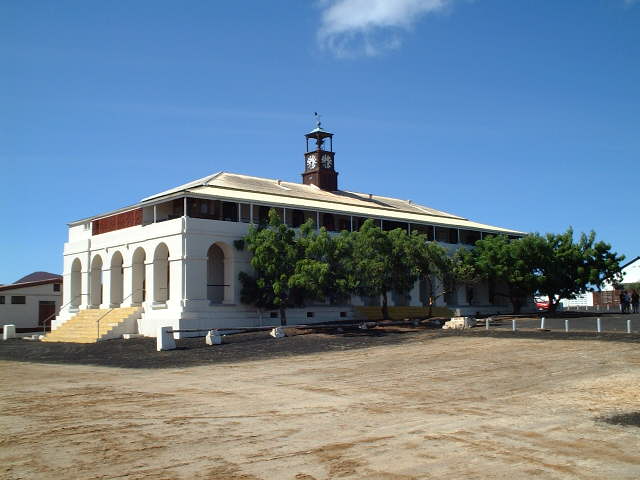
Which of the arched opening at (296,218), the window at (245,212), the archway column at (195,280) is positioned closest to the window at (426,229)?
the arched opening at (296,218)

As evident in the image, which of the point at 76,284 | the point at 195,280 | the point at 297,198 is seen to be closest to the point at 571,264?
the point at 297,198

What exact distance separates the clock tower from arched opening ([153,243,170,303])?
52.9 feet

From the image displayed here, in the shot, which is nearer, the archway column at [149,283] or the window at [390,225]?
the archway column at [149,283]

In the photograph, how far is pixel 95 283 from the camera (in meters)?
37.7

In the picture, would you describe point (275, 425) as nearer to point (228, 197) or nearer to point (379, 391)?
point (379, 391)

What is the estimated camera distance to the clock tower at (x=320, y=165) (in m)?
45.8

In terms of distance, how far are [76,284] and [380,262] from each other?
64.5ft

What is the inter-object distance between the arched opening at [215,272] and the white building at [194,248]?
0.05 metres

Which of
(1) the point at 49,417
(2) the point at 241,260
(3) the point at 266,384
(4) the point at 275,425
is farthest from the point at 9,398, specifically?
(2) the point at 241,260

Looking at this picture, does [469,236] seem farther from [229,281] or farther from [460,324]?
[229,281]

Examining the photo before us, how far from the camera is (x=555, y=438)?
899 centimetres

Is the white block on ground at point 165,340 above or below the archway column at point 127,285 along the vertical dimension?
below

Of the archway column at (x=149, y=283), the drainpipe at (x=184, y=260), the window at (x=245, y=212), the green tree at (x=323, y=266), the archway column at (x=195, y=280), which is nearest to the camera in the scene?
the green tree at (x=323, y=266)

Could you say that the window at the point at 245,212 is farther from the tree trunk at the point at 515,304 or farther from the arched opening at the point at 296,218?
the tree trunk at the point at 515,304
